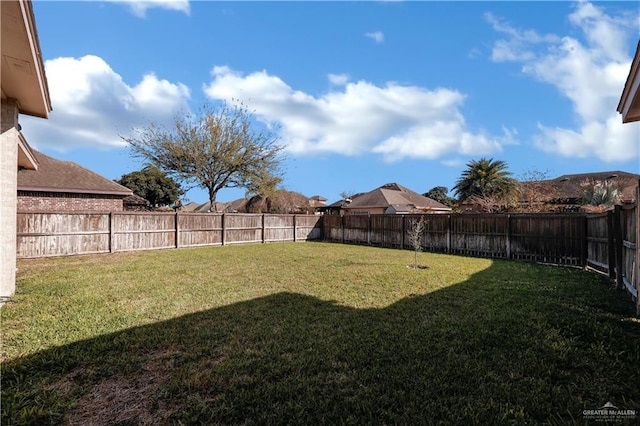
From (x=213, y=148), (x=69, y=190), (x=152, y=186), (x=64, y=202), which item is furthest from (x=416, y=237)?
(x=152, y=186)

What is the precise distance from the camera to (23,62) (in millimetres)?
4027

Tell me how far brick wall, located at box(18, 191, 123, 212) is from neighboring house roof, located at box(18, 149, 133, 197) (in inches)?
16.5

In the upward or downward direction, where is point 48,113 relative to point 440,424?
upward

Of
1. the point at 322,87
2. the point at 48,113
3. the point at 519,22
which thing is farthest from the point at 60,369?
the point at 322,87

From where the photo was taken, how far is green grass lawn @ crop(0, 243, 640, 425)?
219 cm

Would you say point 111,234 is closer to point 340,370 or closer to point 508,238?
point 340,370

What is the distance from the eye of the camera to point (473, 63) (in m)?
10.4

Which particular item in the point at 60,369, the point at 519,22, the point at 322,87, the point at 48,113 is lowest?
the point at 60,369

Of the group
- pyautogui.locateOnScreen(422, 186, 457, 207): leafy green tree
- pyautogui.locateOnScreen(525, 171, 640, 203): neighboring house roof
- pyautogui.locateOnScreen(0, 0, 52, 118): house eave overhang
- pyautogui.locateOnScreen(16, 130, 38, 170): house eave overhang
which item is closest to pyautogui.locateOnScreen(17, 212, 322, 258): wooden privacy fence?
pyautogui.locateOnScreen(16, 130, 38, 170): house eave overhang

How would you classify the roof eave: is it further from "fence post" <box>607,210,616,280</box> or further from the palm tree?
the palm tree

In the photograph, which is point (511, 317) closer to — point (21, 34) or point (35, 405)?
point (35, 405)

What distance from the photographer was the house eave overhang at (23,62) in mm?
3141

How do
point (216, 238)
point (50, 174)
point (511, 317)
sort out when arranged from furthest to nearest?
point (50, 174) → point (216, 238) → point (511, 317)

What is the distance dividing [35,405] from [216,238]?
1338 cm
